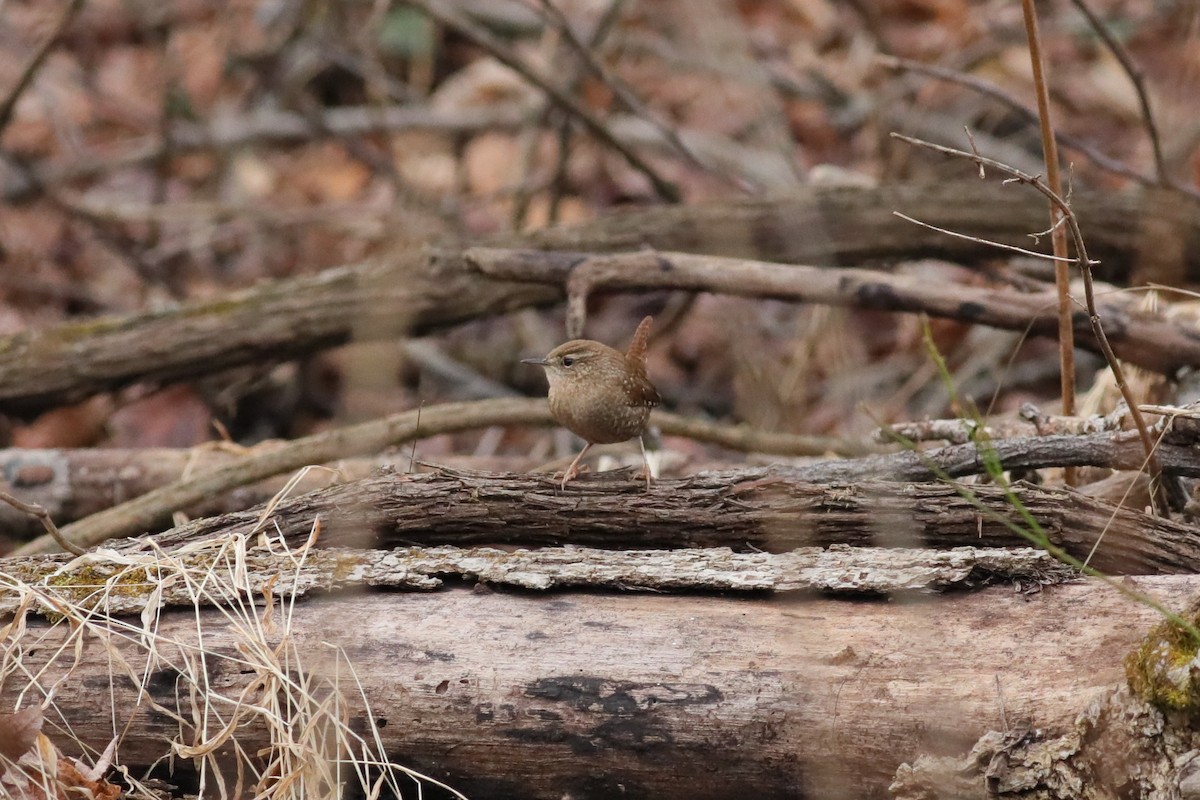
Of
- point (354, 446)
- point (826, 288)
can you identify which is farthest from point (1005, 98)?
point (354, 446)

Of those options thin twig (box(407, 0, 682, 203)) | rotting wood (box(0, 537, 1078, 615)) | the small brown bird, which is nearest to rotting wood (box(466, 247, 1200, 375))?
the small brown bird

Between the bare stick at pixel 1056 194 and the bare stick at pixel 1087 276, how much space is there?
0.03 m

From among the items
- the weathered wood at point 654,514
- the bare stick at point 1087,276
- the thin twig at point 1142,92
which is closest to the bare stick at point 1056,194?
the bare stick at point 1087,276

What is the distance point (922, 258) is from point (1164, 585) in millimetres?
2631

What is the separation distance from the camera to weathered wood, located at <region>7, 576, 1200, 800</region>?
2352 mm

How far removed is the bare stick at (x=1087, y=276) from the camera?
227 centimetres

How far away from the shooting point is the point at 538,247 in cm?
475

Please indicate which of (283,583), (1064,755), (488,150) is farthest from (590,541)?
(488,150)

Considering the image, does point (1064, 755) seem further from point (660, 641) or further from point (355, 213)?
point (355, 213)

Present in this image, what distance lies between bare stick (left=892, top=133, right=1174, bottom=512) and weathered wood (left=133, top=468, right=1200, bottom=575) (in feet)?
0.73

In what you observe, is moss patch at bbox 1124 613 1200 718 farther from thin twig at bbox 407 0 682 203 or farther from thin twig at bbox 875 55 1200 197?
thin twig at bbox 407 0 682 203

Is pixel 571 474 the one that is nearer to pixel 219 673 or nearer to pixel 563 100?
pixel 219 673

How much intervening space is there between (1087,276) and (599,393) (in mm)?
1629

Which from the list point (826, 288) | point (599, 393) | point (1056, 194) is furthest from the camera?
point (826, 288)
